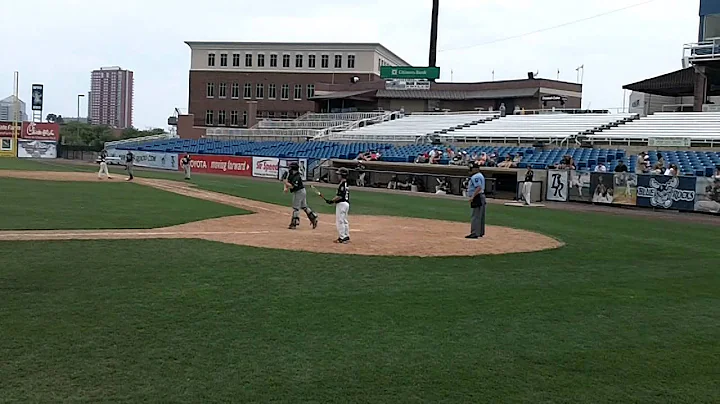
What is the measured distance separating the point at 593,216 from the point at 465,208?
462cm

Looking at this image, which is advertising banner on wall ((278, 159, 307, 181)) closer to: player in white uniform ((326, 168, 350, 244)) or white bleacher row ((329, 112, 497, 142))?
white bleacher row ((329, 112, 497, 142))

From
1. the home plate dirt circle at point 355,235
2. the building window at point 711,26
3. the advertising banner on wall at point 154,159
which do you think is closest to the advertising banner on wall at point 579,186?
the home plate dirt circle at point 355,235

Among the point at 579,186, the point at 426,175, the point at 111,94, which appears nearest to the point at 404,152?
the point at 426,175

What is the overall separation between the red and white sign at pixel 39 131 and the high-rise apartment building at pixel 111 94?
100 meters

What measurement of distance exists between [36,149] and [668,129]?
5724cm

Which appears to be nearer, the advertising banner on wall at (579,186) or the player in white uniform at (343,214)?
the player in white uniform at (343,214)

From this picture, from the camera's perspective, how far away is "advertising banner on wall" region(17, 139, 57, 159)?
66250 millimetres

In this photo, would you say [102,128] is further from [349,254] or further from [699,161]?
[349,254]

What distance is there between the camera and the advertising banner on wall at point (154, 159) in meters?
53.2

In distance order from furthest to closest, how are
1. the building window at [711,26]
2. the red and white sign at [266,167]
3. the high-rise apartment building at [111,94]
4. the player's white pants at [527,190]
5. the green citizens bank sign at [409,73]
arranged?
the high-rise apartment building at [111,94]
the green citizens bank sign at [409,73]
the red and white sign at [266,167]
the building window at [711,26]
the player's white pants at [527,190]

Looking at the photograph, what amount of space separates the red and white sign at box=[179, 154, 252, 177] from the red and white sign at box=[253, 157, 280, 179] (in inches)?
30.0

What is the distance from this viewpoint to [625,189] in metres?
26.7

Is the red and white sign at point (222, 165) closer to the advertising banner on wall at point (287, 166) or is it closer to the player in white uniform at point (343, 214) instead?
the advertising banner on wall at point (287, 166)

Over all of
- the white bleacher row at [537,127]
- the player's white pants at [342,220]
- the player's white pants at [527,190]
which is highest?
the white bleacher row at [537,127]
